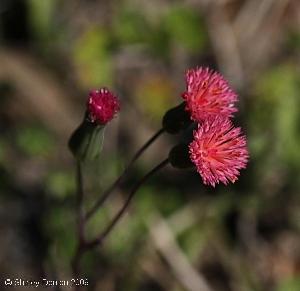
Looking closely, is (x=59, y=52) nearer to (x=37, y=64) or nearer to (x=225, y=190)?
(x=37, y=64)

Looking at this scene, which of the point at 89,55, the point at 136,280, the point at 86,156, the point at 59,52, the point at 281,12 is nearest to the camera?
the point at 86,156

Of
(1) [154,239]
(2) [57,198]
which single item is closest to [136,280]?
(1) [154,239]

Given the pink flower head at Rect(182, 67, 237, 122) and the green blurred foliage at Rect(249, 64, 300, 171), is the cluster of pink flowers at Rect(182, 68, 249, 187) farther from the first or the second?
the green blurred foliage at Rect(249, 64, 300, 171)

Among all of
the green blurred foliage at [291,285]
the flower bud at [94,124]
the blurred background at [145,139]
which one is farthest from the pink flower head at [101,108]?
the green blurred foliage at [291,285]

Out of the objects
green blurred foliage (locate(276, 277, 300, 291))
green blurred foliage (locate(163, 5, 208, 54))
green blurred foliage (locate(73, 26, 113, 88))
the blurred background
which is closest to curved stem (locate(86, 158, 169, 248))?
the blurred background

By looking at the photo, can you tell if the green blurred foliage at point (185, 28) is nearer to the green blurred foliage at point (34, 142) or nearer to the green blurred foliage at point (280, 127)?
the green blurred foliage at point (280, 127)

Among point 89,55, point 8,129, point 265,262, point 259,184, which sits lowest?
point 265,262

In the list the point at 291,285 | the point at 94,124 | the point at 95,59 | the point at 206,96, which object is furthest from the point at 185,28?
the point at 94,124
